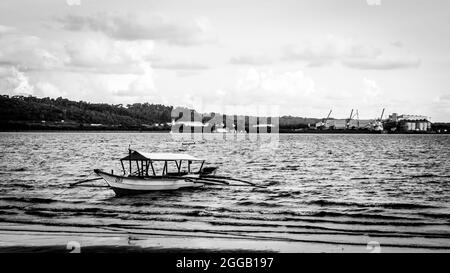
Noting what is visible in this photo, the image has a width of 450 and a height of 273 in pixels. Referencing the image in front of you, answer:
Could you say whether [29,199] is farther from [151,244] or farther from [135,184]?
[151,244]

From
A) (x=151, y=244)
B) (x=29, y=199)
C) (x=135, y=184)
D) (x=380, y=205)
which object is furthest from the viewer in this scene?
(x=135, y=184)

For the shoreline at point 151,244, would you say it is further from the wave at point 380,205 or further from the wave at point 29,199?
the wave at point 380,205

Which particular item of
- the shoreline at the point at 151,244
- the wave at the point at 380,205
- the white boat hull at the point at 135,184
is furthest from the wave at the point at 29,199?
the wave at the point at 380,205

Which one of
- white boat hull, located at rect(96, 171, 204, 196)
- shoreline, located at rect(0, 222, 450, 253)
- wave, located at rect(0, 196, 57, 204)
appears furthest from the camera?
white boat hull, located at rect(96, 171, 204, 196)

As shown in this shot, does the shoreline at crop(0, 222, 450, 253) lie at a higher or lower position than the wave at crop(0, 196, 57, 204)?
higher

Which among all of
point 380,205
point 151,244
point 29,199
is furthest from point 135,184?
point 380,205

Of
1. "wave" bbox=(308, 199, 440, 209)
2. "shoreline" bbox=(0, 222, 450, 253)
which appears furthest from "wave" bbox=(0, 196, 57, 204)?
"wave" bbox=(308, 199, 440, 209)

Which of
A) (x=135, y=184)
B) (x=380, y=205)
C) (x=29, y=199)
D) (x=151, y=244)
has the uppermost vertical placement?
(x=135, y=184)

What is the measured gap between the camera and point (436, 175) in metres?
50.9

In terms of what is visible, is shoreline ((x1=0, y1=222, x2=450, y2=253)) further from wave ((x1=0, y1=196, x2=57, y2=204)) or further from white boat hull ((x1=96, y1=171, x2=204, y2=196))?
white boat hull ((x1=96, y1=171, x2=204, y2=196))

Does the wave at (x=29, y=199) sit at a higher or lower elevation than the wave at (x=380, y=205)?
lower

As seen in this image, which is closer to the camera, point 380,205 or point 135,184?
point 380,205
